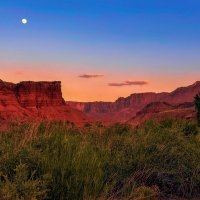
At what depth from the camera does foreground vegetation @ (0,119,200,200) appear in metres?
6.38

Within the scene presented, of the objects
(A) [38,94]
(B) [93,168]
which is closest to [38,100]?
(A) [38,94]

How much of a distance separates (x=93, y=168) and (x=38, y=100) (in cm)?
14292

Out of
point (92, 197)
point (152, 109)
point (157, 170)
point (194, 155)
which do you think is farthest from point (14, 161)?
point (152, 109)

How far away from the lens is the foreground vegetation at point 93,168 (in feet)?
20.9

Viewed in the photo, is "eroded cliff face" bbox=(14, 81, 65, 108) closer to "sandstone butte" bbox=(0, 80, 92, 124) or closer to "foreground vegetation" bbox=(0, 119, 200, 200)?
"sandstone butte" bbox=(0, 80, 92, 124)

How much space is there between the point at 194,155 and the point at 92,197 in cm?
401

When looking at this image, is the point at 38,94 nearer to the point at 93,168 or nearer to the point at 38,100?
the point at 38,100

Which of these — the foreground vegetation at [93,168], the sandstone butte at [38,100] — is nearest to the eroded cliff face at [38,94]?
the sandstone butte at [38,100]

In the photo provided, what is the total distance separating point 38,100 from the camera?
148 meters

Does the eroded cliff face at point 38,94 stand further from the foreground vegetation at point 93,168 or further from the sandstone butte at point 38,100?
the foreground vegetation at point 93,168

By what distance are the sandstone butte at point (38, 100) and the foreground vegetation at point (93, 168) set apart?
119941mm

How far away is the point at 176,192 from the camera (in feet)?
29.1

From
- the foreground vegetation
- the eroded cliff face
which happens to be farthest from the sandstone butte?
the foreground vegetation

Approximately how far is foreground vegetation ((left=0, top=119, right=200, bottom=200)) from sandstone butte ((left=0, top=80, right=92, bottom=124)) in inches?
4722
